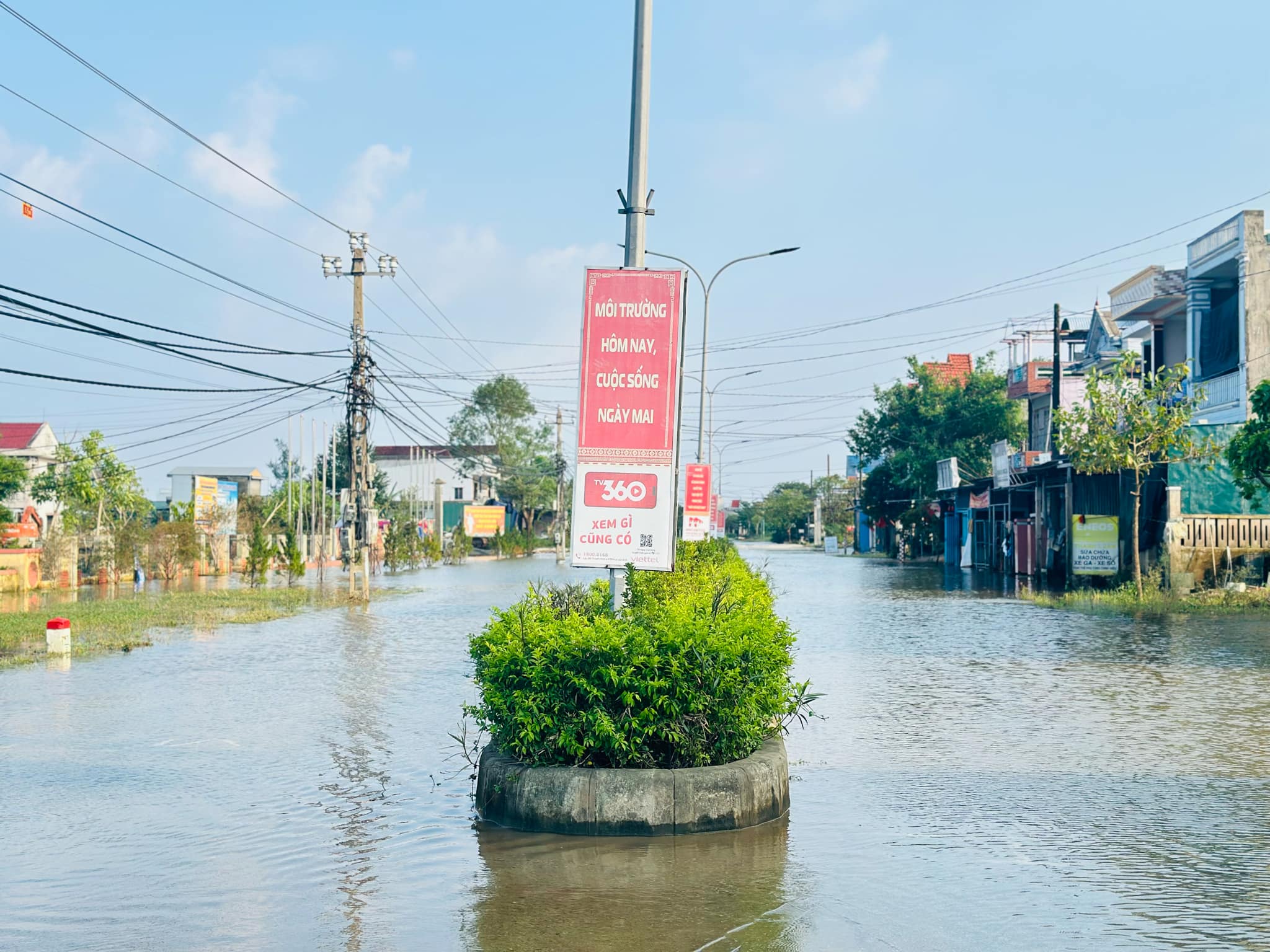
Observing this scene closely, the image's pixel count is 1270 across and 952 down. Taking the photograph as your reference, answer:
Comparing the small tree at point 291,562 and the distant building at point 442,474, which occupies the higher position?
the distant building at point 442,474

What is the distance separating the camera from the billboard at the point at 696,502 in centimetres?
2975

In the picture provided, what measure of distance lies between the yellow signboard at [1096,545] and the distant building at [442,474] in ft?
272

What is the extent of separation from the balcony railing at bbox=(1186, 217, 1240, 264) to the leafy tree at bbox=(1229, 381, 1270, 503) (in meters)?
11.8

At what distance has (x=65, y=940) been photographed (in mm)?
5488

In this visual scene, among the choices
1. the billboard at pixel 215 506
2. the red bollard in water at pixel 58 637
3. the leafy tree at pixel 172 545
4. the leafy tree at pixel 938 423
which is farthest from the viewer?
the leafy tree at pixel 938 423

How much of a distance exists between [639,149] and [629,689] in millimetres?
4327

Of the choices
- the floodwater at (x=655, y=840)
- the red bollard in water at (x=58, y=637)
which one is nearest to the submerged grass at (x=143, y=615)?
the red bollard in water at (x=58, y=637)

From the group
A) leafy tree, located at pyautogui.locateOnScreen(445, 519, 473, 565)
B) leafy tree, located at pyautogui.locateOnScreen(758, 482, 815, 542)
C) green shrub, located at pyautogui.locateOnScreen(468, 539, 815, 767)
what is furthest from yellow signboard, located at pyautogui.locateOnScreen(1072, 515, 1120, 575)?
leafy tree, located at pyautogui.locateOnScreen(758, 482, 815, 542)

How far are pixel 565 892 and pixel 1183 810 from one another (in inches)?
164

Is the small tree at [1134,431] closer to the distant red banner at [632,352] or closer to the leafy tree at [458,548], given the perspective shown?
the distant red banner at [632,352]

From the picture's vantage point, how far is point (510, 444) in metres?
113

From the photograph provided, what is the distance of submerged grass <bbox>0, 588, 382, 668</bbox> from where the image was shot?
1938 cm

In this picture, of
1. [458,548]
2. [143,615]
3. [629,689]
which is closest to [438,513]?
[458,548]

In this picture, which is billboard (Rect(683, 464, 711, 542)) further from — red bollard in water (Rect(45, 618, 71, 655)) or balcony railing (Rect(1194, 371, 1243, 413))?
red bollard in water (Rect(45, 618, 71, 655))
